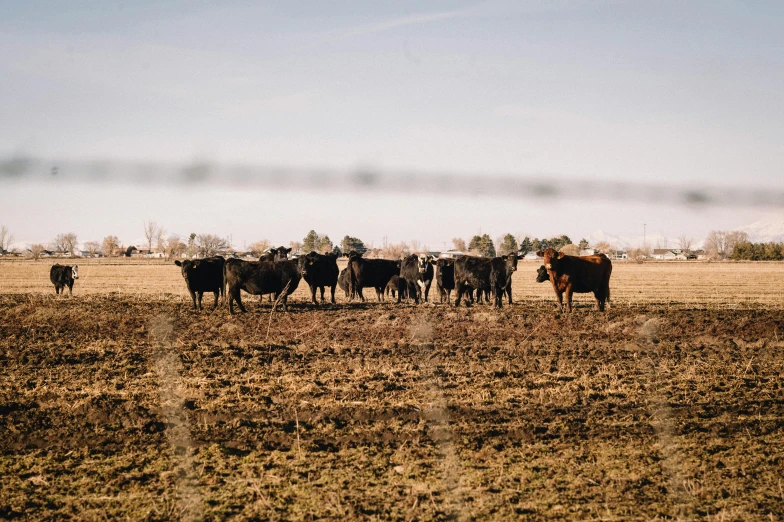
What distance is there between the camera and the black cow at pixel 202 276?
1972 centimetres

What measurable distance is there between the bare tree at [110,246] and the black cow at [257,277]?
373 feet

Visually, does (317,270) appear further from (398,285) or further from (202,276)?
(202,276)

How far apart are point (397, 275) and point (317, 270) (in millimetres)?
3825

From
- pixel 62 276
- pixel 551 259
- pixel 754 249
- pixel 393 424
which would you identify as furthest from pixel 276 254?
pixel 393 424

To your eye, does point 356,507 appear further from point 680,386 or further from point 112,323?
point 112,323

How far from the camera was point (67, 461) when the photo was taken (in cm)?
632

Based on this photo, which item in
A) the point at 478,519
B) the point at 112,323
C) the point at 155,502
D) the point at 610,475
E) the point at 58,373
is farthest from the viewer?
the point at 112,323

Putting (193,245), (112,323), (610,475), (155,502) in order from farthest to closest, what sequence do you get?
(193,245), (112,323), (610,475), (155,502)

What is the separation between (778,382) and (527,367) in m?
3.56

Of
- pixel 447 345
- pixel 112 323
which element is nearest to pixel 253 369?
pixel 447 345

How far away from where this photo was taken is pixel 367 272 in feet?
79.1

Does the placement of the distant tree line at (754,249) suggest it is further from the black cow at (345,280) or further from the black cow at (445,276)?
the black cow at (345,280)

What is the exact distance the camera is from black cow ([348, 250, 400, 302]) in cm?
2392

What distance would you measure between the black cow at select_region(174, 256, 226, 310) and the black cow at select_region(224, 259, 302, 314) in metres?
1.11
